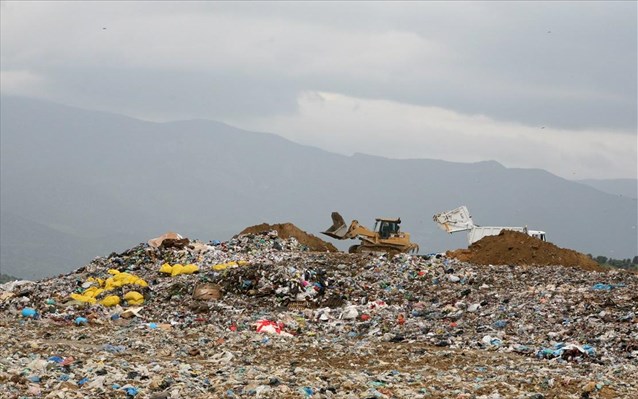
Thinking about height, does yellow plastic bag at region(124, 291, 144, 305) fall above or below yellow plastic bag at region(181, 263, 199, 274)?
below

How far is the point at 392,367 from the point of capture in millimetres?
12531

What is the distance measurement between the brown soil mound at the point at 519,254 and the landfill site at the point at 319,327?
0.08 m

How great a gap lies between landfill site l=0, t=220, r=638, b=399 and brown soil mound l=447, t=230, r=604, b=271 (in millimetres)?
82

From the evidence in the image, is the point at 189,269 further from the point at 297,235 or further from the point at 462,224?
the point at 462,224

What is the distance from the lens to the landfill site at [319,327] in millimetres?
10719

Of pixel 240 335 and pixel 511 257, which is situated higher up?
pixel 511 257

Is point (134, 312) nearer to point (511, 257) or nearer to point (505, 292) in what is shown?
point (505, 292)

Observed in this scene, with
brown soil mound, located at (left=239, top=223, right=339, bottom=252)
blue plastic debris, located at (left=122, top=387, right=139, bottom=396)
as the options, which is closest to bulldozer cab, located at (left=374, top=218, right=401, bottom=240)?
brown soil mound, located at (left=239, top=223, right=339, bottom=252)

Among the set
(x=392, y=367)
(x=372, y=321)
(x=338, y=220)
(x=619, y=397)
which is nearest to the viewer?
(x=619, y=397)

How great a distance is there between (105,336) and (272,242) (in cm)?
1330

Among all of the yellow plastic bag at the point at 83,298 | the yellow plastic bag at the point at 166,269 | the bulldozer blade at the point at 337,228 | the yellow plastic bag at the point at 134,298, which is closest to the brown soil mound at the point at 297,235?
the bulldozer blade at the point at 337,228

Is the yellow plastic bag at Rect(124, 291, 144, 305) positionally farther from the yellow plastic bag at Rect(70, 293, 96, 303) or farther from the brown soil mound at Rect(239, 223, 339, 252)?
the brown soil mound at Rect(239, 223, 339, 252)

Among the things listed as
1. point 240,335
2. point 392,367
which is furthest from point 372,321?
point 392,367

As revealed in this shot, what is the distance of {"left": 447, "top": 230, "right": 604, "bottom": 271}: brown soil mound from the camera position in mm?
26375
